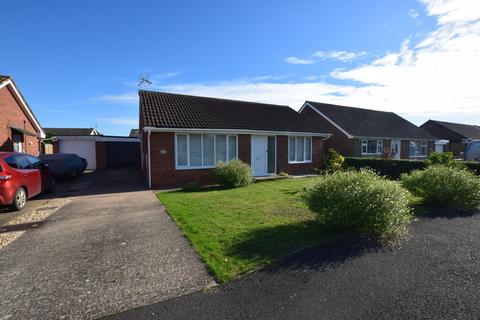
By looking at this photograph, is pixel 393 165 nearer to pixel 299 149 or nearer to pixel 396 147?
pixel 299 149

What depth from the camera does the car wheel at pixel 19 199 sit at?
799 cm

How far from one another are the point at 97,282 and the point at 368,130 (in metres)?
25.9

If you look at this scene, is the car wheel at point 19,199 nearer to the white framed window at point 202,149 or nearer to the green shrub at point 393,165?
the white framed window at point 202,149

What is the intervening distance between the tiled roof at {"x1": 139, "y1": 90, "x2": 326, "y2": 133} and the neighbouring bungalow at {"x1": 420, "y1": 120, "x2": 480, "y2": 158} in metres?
30.1

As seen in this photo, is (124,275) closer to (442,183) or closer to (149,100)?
(442,183)

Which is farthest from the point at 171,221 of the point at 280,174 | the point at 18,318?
the point at 280,174

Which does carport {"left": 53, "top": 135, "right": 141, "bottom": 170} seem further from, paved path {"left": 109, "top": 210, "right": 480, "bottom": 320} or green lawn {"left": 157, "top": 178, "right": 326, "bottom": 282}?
paved path {"left": 109, "top": 210, "right": 480, "bottom": 320}

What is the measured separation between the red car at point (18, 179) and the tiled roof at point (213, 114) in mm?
4460

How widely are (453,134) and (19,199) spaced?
46869 mm

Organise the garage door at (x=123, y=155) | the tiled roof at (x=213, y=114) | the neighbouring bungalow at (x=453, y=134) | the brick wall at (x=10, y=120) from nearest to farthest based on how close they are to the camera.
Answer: the tiled roof at (x=213, y=114) → the brick wall at (x=10, y=120) → the garage door at (x=123, y=155) → the neighbouring bungalow at (x=453, y=134)

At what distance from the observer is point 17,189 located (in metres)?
8.07

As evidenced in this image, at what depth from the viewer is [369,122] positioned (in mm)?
27828

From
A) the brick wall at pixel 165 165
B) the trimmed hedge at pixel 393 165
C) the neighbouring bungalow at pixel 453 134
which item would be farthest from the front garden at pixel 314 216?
the neighbouring bungalow at pixel 453 134

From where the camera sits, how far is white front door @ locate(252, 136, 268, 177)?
15.4 m
